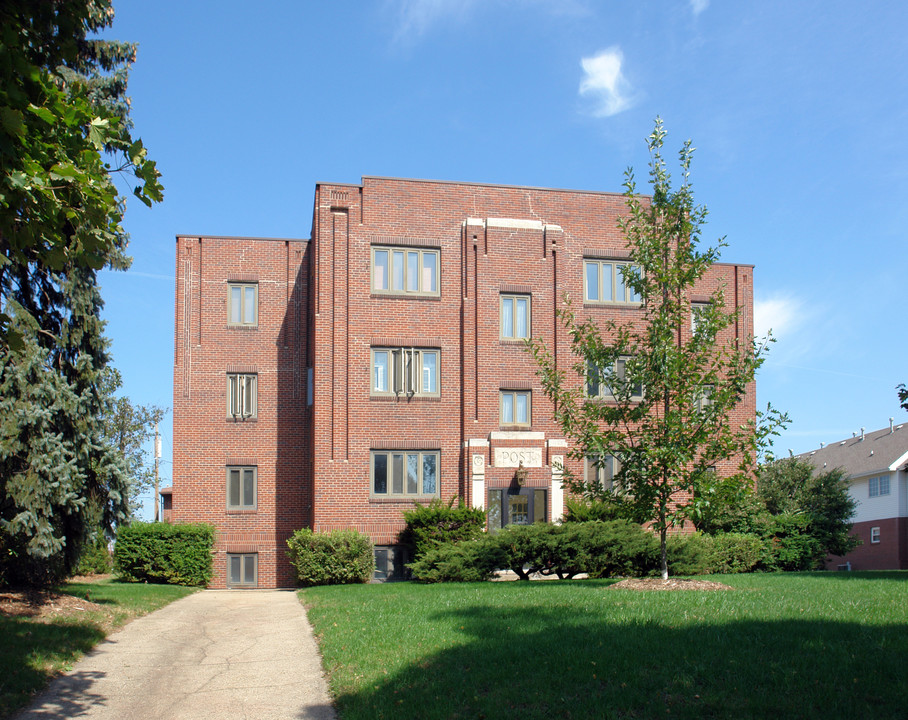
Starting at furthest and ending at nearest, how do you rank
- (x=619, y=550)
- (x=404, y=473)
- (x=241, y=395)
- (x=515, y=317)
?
(x=241, y=395) < (x=515, y=317) < (x=404, y=473) < (x=619, y=550)

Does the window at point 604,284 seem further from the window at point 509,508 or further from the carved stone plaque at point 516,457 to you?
the window at point 509,508

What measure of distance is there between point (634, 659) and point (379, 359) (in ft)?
61.8

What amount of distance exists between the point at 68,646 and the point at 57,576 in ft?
13.8

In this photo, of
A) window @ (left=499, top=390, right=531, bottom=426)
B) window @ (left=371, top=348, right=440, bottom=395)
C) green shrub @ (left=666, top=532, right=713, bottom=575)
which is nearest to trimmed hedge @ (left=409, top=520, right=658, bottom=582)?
green shrub @ (left=666, top=532, right=713, bottom=575)

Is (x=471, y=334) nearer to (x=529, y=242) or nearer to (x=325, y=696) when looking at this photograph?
(x=529, y=242)

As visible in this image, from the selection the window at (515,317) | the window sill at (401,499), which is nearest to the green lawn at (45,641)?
the window sill at (401,499)

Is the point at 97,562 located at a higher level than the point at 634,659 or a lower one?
lower

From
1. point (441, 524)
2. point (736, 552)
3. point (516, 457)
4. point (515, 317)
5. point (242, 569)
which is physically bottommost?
point (242, 569)

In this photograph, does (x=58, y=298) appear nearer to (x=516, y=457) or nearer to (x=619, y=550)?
(x=619, y=550)

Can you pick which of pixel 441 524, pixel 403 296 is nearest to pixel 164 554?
pixel 441 524

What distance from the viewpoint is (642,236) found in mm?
16391

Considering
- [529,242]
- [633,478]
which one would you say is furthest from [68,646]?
[529,242]

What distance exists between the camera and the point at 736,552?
77.9 ft

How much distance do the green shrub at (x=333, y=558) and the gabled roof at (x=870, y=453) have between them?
29702 mm
